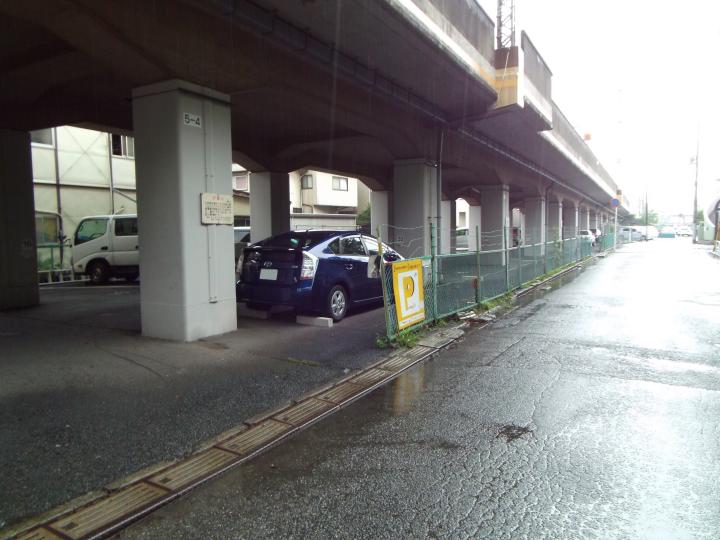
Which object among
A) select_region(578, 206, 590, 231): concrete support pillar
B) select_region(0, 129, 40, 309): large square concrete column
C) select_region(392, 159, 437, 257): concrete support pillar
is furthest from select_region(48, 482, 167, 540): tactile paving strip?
select_region(578, 206, 590, 231): concrete support pillar

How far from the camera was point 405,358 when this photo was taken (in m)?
6.74

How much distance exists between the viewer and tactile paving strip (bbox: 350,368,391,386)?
5.67m

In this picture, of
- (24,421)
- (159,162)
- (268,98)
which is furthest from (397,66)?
(24,421)

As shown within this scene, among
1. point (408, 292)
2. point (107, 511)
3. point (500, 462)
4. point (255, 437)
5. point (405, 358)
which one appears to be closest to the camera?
point (107, 511)

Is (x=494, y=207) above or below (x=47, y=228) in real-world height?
above

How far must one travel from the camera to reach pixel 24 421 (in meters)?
4.27

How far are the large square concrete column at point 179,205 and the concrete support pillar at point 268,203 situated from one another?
8.67m

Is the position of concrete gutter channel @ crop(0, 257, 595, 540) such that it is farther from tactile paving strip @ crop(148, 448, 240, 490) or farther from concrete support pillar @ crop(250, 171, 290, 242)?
concrete support pillar @ crop(250, 171, 290, 242)

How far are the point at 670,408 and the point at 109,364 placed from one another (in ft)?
19.9

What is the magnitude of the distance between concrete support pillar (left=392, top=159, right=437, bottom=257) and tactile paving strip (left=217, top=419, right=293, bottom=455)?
9.39 metres

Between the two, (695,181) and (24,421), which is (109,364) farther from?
(695,181)

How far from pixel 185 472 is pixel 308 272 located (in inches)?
188

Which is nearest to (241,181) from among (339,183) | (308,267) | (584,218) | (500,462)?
(339,183)

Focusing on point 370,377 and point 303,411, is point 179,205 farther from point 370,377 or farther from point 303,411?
point 303,411
